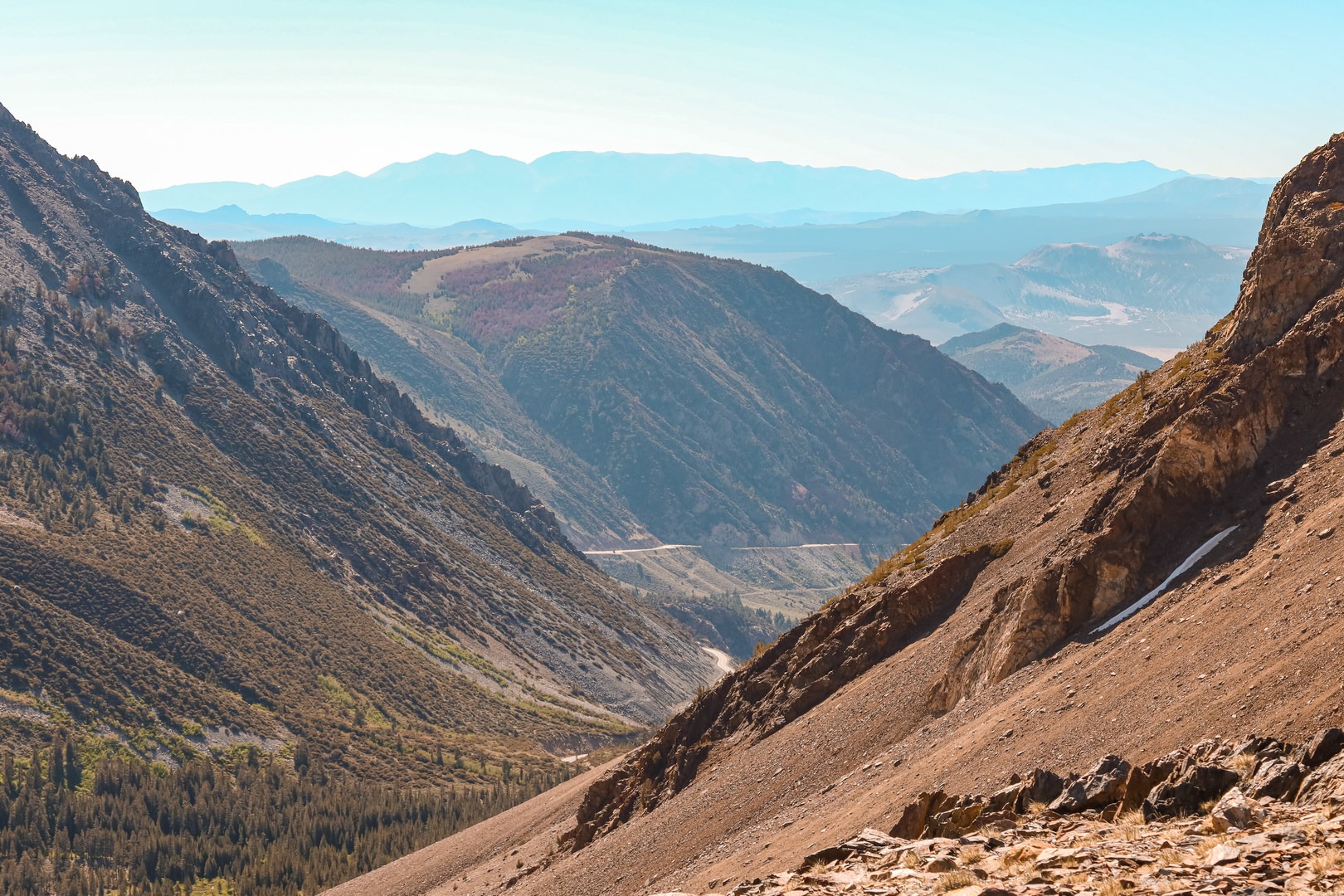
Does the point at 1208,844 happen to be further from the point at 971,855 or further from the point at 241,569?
the point at 241,569

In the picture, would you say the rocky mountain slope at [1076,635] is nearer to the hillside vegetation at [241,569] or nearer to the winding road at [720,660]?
the hillside vegetation at [241,569]

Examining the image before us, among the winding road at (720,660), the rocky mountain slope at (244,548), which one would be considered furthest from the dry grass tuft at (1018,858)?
the winding road at (720,660)

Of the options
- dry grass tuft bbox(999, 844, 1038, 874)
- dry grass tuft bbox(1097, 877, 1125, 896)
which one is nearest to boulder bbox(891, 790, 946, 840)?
dry grass tuft bbox(999, 844, 1038, 874)

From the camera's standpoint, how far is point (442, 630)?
14225 centimetres

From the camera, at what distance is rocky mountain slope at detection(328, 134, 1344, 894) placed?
2658 cm

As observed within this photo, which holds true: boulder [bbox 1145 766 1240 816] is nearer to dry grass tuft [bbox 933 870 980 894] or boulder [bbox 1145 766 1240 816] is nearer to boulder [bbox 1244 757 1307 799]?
boulder [bbox 1244 757 1307 799]

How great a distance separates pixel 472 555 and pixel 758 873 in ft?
435

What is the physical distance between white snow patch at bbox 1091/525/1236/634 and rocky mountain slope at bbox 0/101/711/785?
265ft

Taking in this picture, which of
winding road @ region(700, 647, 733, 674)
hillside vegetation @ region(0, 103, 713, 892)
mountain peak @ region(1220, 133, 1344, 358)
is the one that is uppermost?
mountain peak @ region(1220, 133, 1344, 358)

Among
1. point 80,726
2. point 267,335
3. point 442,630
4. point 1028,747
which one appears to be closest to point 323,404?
point 267,335

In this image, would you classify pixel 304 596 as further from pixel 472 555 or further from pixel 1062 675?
pixel 1062 675

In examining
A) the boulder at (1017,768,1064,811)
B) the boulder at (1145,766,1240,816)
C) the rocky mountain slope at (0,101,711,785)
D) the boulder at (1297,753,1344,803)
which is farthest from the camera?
the rocky mountain slope at (0,101,711,785)

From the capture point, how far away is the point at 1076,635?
110 feet

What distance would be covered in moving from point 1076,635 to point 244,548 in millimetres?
108520
